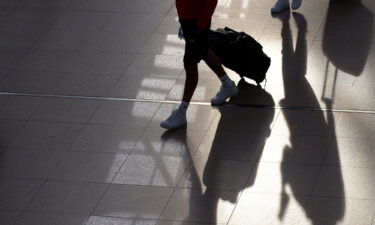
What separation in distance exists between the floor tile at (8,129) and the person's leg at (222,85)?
1.65 metres

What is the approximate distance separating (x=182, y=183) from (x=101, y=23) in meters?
3.20

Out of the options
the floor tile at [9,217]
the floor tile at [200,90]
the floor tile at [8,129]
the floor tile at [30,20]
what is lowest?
the floor tile at [30,20]

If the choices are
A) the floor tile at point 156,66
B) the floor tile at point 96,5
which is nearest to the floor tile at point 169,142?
the floor tile at point 156,66

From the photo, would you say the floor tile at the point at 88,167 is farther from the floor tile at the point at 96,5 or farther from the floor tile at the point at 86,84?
the floor tile at the point at 96,5

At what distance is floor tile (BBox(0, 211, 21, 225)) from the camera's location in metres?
6.37

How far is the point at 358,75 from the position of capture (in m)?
7.87

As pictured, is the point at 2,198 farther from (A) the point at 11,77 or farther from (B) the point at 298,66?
(B) the point at 298,66

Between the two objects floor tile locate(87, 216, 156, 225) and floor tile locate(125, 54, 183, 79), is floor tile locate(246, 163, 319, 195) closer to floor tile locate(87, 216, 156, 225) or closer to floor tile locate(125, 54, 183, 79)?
floor tile locate(87, 216, 156, 225)

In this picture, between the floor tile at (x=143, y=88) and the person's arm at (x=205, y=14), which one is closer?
the person's arm at (x=205, y=14)

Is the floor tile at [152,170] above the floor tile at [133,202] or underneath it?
underneath

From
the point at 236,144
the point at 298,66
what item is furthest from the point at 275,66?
the point at 236,144

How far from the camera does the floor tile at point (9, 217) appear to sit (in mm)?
6367

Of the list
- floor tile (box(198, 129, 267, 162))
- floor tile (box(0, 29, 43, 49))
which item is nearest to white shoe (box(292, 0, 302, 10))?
floor tile (box(198, 129, 267, 162))

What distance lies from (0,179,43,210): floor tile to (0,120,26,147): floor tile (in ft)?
1.98
